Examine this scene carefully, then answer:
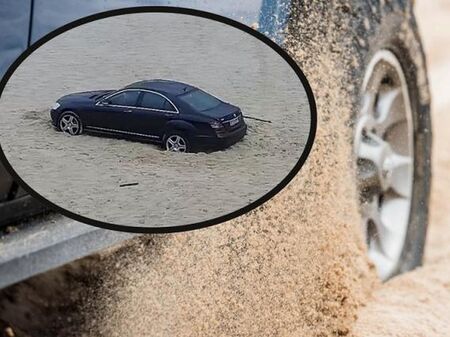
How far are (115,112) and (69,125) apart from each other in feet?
0.39

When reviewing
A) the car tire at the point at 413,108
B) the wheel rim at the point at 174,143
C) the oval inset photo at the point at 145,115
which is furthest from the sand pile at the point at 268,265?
the car tire at the point at 413,108

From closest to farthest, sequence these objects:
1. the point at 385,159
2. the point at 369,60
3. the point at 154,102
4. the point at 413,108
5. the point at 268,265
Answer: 1. the point at 154,102
2. the point at 268,265
3. the point at 369,60
4. the point at 385,159
5. the point at 413,108

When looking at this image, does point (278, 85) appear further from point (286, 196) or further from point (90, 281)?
point (90, 281)

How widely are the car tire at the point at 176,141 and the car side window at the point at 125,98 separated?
0.39ft

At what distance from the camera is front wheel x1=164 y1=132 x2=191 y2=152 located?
8.04 feet

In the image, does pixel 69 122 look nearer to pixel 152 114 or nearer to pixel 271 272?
pixel 152 114

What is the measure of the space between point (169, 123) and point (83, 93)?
22cm

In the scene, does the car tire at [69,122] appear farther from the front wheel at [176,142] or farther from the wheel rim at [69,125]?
the front wheel at [176,142]

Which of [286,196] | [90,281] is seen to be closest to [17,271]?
[90,281]

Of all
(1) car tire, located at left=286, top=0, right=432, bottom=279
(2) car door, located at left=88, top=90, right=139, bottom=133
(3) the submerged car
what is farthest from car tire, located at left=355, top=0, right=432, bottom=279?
(2) car door, located at left=88, top=90, right=139, bottom=133

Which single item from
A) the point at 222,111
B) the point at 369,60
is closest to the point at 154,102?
the point at 222,111

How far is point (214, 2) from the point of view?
2.58 m

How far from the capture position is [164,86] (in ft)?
8.05

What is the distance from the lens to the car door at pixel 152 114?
2.45 m
